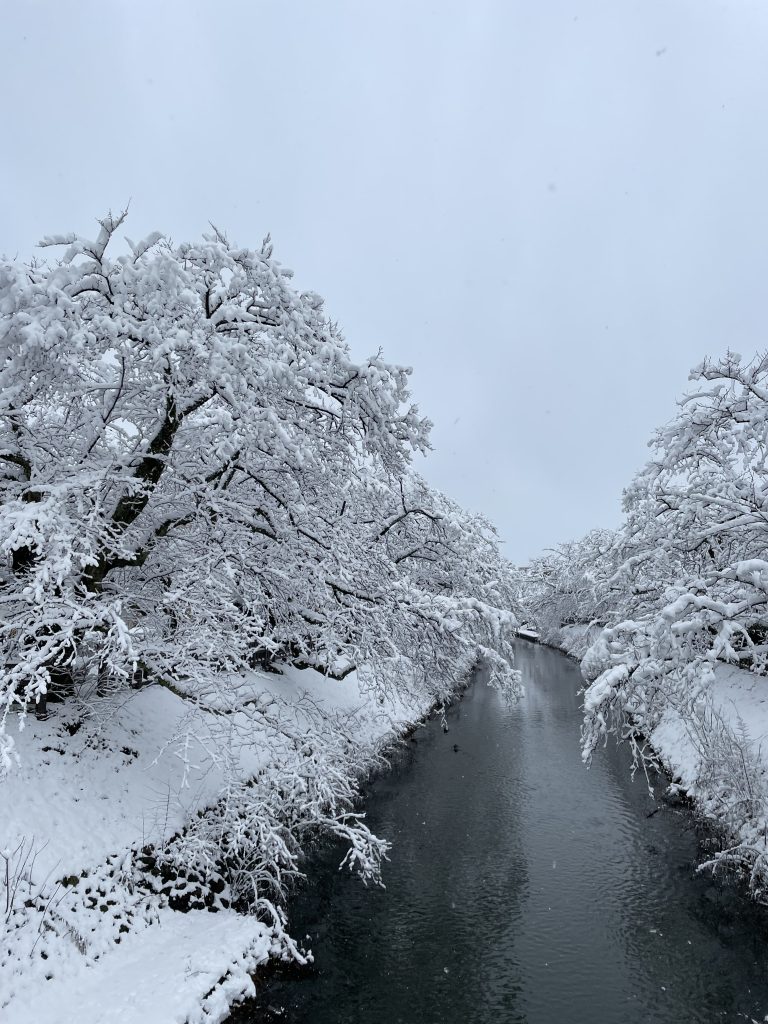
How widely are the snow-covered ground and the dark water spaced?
3.71 feet

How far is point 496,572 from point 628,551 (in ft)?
31.8

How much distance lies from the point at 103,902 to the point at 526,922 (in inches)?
304

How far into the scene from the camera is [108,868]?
30.8 feet

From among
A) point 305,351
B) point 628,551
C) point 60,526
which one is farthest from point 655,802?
point 60,526

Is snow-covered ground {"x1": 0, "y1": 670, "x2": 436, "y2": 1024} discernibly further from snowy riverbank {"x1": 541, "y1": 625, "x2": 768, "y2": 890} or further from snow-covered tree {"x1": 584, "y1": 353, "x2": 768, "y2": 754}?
snowy riverbank {"x1": 541, "y1": 625, "x2": 768, "y2": 890}

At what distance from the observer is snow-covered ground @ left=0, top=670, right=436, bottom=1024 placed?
7.50 meters

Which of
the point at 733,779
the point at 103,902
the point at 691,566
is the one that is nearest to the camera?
the point at 103,902

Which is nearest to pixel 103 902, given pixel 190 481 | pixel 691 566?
pixel 190 481

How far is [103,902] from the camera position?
350 inches

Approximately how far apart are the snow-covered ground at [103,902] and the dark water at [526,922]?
1.13m

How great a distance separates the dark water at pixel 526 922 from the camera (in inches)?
358

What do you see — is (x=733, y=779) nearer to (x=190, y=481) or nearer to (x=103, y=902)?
(x=103, y=902)

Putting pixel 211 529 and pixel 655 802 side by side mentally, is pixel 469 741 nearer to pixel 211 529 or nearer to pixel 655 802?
pixel 655 802

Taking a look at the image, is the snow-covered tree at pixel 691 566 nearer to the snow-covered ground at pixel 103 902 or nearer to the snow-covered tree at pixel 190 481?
the snow-covered tree at pixel 190 481
